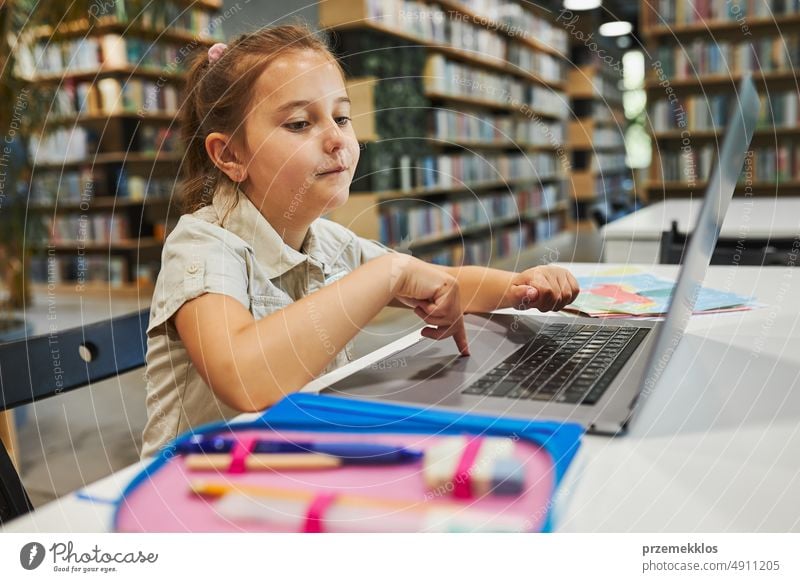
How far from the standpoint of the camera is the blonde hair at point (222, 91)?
2.40ft

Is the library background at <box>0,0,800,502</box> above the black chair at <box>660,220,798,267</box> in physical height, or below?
above

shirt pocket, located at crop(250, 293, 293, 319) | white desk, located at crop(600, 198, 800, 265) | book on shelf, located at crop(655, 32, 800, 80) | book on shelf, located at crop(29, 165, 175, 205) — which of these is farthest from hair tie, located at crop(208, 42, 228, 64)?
book on shelf, located at crop(655, 32, 800, 80)

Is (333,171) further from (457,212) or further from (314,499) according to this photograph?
(314,499)

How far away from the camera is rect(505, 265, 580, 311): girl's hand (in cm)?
75

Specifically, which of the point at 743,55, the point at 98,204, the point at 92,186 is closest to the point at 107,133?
the point at 98,204

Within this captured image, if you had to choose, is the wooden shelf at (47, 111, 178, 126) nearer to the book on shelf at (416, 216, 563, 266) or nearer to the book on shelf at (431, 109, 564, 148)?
the book on shelf at (431, 109, 564, 148)

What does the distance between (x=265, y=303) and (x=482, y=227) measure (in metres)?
0.39

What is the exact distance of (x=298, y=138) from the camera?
0.73 metres

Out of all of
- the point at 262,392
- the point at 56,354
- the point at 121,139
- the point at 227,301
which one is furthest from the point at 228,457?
the point at 121,139

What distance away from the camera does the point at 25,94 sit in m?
2.08

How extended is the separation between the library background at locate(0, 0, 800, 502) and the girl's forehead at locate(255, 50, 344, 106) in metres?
0.06

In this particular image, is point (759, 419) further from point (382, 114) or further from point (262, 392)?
point (382, 114)

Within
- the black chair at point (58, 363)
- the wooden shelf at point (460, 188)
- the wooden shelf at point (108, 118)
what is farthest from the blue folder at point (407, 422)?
the wooden shelf at point (108, 118)
